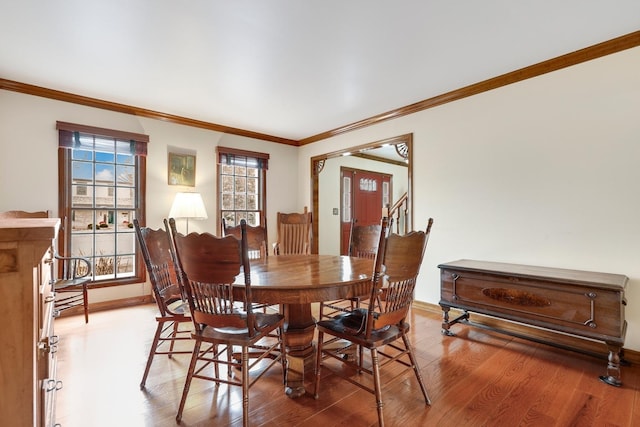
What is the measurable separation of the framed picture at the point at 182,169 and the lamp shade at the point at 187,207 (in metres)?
0.37

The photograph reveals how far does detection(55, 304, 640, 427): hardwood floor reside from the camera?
1647 millimetres

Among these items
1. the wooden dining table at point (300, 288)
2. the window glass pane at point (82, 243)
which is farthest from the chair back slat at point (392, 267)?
the window glass pane at point (82, 243)

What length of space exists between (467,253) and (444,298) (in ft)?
2.10

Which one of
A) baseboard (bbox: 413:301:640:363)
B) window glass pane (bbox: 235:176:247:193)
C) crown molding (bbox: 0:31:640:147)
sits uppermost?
crown molding (bbox: 0:31:640:147)

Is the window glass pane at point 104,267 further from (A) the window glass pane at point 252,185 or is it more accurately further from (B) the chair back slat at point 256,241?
(A) the window glass pane at point 252,185

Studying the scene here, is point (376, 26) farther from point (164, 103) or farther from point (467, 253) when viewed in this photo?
point (164, 103)

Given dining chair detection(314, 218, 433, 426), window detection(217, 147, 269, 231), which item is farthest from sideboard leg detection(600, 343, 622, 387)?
window detection(217, 147, 269, 231)

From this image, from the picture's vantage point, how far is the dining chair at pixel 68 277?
2.88 metres

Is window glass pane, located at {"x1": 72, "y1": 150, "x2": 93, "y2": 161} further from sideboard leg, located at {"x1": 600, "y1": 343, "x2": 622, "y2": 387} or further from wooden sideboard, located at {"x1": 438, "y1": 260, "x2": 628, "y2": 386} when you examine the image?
sideboard leg, located at {"x1": 600, "y1": 343, "x2": 622, "y2": 387}

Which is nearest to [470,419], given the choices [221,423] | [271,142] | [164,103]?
[221,423]

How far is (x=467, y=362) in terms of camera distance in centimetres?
229

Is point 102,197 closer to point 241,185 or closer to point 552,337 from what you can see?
point 241,185

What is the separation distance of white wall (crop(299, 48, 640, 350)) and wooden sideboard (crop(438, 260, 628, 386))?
227 mm

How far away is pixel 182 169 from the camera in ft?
13.6
